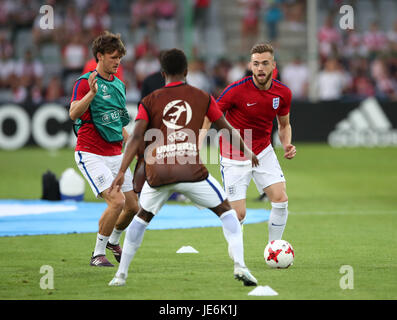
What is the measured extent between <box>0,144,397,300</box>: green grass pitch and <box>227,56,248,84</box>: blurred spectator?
33.8 ft

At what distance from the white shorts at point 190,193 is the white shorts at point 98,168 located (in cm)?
140

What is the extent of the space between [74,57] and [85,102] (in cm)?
1810

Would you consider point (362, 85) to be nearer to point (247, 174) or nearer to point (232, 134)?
point (247, 174)

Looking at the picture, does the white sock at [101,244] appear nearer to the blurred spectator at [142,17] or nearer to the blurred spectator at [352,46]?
the blurred spectator at [352,46]

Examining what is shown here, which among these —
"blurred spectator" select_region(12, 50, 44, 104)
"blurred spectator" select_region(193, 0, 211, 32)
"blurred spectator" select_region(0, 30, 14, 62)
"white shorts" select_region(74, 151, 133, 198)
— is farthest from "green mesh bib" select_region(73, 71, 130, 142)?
"blurred spectator" select_region(193, 0, 211, 32)

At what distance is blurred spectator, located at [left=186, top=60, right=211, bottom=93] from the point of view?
26109 mm

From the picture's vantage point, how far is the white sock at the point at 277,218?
30.0 feet

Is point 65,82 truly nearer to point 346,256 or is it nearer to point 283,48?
point 283,48

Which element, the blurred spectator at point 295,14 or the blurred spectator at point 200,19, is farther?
the blurred spectator at point 295,14

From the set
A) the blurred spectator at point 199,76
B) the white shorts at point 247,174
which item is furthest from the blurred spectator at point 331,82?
the white shorts at point 247,174

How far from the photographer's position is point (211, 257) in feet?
30.7

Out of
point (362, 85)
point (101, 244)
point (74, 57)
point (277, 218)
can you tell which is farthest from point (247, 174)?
point (362, 85)

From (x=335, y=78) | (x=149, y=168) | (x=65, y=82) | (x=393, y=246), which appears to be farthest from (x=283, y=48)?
(x=149, y=168)
